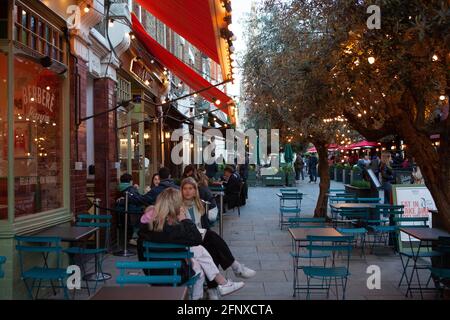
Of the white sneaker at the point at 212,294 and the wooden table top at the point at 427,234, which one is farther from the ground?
the wooden table top at the point at 427,234

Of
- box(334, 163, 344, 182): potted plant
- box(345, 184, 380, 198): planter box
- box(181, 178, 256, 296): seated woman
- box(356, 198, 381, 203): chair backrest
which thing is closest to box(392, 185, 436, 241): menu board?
box(356, 198, 381, 203): chair backrest

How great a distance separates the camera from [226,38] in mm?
8383

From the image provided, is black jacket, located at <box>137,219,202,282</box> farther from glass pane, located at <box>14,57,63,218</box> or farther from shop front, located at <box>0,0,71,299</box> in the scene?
glass pane, located at <box>14,57,63,218</box>

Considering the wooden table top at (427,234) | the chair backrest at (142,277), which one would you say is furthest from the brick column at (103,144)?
the wooden table top at (427,234)

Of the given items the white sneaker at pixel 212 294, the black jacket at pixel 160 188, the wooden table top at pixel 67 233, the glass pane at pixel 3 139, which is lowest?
the white sneaker at pixel 212 294

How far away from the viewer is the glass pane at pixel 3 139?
6219 mm

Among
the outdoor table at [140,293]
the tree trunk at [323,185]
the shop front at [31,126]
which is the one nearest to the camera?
the outdoor table at [140,293]

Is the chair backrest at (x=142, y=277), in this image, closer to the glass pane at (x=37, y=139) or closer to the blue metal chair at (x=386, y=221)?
the glass pane at (x=37, y=139)

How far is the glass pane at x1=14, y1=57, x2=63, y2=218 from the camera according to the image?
6633 mm

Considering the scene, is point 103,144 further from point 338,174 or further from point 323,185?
point 338,174

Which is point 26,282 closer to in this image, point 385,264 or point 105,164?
point 105,164

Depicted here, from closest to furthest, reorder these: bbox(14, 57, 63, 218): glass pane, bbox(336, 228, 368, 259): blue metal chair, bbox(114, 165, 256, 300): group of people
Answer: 1. bbox(114, 165, 256, 300): group of people
2. bbox(14, 57, 63, 218): glass pane
3. bbox(336, 228, 368, 259): blue metal chair

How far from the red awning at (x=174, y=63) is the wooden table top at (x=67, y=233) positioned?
614 centimetres
